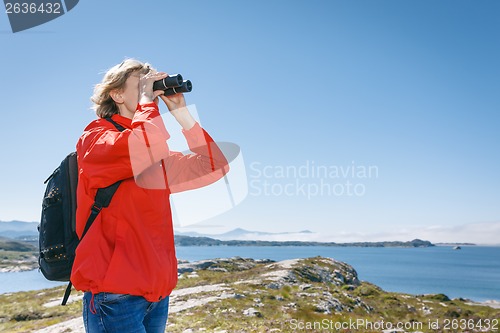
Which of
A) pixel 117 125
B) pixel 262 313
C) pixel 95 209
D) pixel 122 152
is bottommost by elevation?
pixel 262 313

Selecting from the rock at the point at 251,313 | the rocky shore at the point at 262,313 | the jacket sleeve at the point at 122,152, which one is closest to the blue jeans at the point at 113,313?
the jacket sleeve at the point at 122,152

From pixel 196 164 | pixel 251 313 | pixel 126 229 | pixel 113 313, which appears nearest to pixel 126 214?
pixel 126 229

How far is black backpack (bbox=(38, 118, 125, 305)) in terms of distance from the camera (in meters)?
2.39

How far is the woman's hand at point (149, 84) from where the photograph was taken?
2727mm

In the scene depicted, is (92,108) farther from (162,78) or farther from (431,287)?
(431,287)

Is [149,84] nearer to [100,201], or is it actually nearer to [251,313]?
[100,201]

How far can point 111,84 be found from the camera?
2740mm

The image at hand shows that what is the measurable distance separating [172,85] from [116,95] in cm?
40

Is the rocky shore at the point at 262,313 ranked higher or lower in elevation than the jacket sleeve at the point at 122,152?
lower

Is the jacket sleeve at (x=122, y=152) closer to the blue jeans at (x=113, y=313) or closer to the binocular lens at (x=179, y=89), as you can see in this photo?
the binocular lens at (x=179, y=89)

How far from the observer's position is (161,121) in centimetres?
250

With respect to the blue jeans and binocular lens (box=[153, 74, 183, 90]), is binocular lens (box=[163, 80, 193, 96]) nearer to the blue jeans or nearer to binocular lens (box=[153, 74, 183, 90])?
binocular lens (box=[153, 74, 183, 90])

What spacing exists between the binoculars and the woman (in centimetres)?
10

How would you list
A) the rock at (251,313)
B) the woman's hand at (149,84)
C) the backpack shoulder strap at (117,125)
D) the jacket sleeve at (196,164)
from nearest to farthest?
the backpack shoulder strap at (117,125) < the woman's hand at (149,84) < the jacket sleeve at (196,164) < the rock at (251,313)
